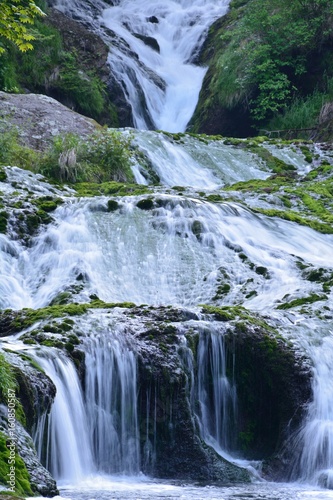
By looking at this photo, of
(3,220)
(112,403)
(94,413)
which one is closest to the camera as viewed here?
(94,413)

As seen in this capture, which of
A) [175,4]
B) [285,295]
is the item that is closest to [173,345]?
[285,295]

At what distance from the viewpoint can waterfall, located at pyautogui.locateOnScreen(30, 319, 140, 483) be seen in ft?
24.4

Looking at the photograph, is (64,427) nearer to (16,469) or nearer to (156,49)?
(16,469)

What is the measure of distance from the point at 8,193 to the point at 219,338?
538cm

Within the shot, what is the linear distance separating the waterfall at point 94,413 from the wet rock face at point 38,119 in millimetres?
8463

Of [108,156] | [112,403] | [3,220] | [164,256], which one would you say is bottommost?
[112,403]

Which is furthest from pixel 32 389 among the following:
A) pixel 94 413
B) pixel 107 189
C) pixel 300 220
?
pixel 107 189

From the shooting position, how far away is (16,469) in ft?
19.0

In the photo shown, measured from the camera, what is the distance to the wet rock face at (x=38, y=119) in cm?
1638

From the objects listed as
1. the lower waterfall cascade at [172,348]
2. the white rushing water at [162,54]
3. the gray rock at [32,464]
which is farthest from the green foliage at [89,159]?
the gray rock at [32,464]

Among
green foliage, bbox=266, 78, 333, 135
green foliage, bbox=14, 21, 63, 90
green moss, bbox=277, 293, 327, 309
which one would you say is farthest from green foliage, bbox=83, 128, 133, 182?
green foliage, bbox=266, 78, 333, 135

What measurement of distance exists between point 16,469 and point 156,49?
932 inches

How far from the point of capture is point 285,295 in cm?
1098

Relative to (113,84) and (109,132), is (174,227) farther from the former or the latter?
(113,84)
